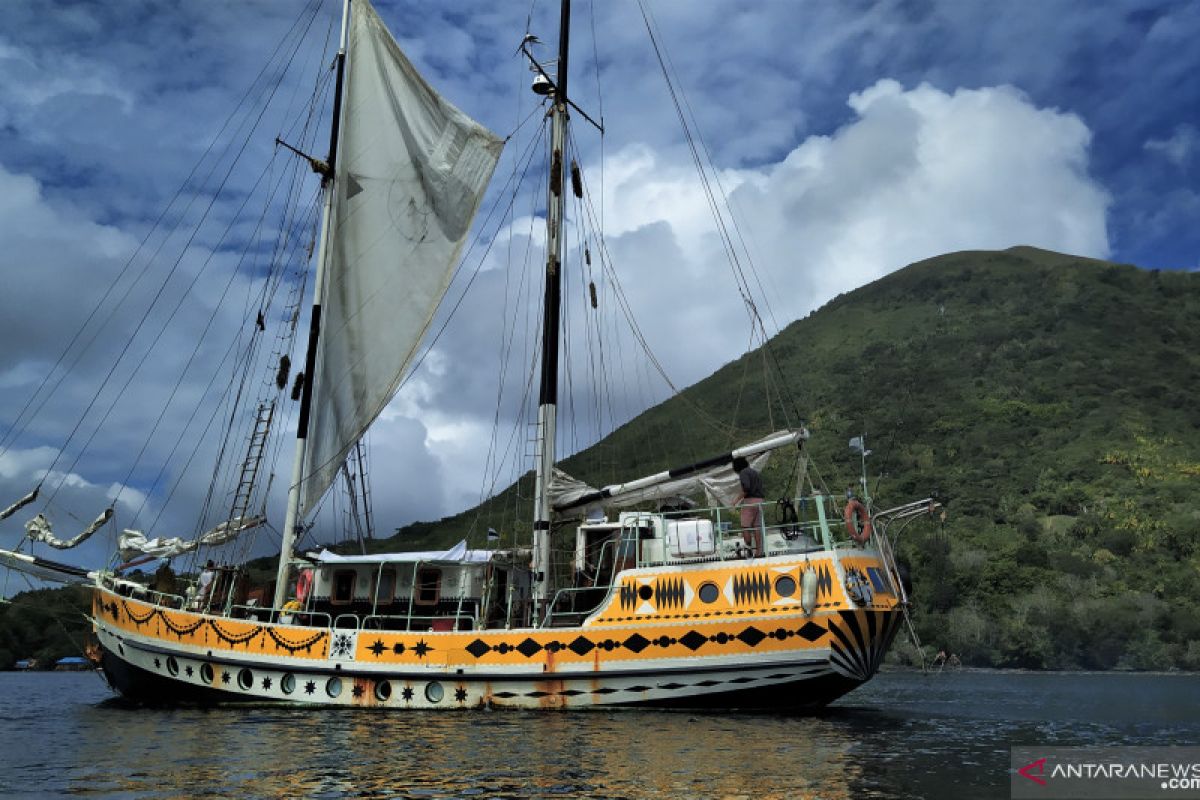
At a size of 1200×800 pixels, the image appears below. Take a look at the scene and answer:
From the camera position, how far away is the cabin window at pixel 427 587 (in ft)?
70.7

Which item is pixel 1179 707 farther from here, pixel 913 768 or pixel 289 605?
pixel 289 605

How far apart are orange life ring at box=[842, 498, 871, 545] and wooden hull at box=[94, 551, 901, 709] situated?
489 millimetres

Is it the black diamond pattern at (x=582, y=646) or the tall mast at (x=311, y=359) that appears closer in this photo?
the black diamond pattern at (x=582, y=646)

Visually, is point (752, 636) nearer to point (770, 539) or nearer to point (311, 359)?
point (770, 539)

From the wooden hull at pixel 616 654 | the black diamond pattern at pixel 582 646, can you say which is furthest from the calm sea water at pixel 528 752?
the black diamond pattern at pixel 582 646

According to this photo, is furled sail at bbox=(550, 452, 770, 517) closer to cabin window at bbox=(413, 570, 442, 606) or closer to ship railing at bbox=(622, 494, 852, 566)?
ship railing at bbox=(622, 494, 852, 566)

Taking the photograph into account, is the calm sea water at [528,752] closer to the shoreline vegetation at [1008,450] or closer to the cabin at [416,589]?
the cabin at [416,589]

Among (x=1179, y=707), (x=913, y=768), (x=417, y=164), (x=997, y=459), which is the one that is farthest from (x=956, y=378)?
(x=913, y=768)

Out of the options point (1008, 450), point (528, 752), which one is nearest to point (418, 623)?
point (528, 752)

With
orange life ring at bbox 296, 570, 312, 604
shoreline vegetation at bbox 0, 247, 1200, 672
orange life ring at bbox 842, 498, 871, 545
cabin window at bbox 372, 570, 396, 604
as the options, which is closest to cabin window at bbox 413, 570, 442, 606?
cabin window at bbox 372, 570, 396, 604

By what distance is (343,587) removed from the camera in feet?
72.4

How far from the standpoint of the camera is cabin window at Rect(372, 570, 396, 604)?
71.1 ft

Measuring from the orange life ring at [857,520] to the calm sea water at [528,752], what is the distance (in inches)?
154

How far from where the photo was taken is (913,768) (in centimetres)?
1257
